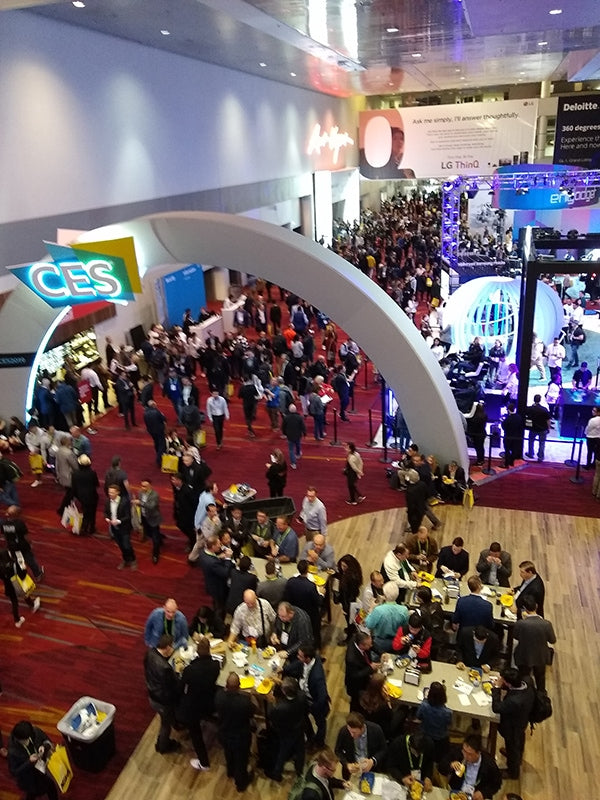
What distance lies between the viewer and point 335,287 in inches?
345

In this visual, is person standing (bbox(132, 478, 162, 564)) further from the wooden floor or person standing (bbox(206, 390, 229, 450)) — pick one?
person standing (bbox(206, 390, 229, 450))

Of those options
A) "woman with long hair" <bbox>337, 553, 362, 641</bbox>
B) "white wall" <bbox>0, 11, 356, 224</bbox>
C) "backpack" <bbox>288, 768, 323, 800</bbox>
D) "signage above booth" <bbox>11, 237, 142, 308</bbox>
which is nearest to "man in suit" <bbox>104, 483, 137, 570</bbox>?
"woman with long hair" <bbox>337, 553, 362, 641</bbox>

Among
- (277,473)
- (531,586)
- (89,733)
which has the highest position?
(531,586)

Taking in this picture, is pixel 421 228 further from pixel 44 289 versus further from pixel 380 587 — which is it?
pixel 380 587

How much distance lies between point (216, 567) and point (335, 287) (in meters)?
4.12

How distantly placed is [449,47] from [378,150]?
11043 mm

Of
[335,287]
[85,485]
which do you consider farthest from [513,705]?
[85,485]

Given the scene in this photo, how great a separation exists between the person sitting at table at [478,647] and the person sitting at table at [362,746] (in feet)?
3.56

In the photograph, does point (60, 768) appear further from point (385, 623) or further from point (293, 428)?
point (293, 428)

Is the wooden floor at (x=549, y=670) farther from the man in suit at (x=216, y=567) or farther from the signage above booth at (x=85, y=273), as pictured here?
the signage above booth at (x=85, y=273)

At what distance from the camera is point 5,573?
680 cm

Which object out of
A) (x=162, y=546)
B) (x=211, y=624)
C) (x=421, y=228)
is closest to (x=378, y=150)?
(x=421, y=228)

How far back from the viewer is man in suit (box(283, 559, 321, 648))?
20.0 ft

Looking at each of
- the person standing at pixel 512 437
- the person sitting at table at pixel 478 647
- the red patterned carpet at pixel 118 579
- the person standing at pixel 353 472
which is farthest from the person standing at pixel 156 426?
the person sitting at table at pixel 478 647
